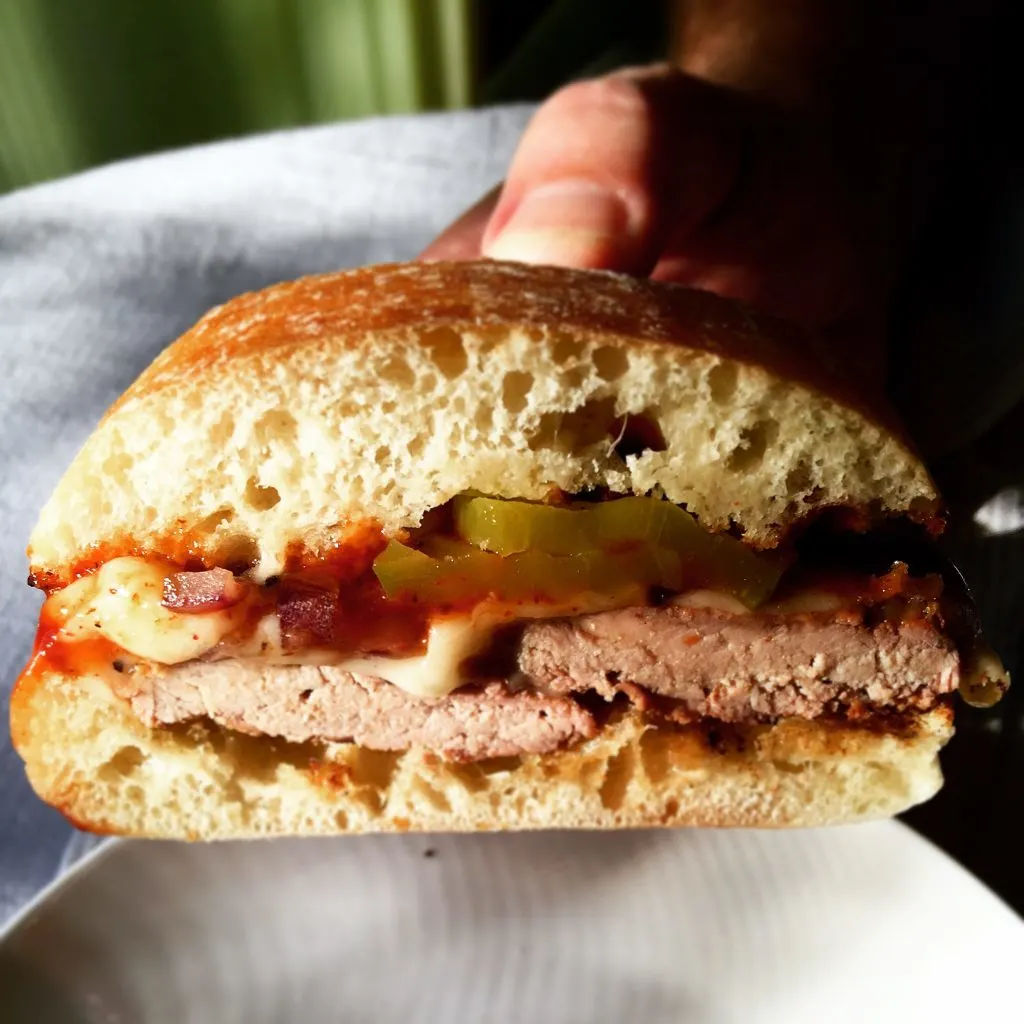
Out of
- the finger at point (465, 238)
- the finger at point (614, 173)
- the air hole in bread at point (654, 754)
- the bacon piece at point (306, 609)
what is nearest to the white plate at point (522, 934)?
the air hole in bread at point (654, 754)

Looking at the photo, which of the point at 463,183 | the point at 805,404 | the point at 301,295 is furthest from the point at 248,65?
the point at 805,404

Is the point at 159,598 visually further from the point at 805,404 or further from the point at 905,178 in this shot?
the point at 905,178

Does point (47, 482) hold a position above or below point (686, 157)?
below

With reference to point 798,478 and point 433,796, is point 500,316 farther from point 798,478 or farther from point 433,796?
point 433,796

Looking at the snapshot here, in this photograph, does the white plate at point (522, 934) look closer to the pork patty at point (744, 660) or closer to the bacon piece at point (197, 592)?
the pork patty at point (744, 660)

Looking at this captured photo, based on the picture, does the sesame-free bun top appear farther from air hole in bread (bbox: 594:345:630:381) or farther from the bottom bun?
the bottom bun

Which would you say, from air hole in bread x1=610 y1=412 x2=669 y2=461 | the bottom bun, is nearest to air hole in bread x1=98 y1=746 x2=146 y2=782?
the bottom bun
